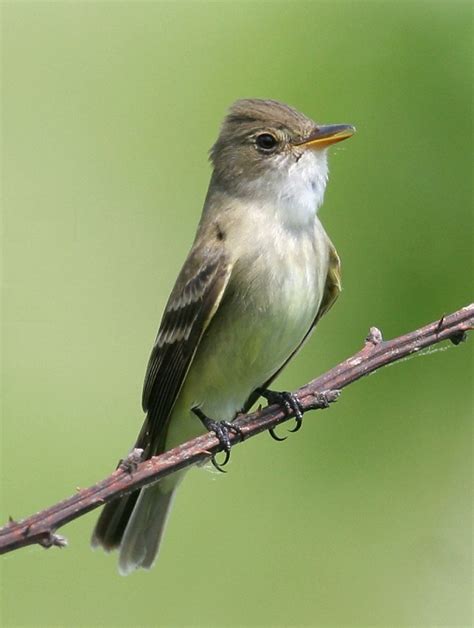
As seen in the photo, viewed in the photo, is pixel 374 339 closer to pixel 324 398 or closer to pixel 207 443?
pixel 324 398

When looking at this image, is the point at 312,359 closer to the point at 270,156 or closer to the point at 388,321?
the point at 388,321

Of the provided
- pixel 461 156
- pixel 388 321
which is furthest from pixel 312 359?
pixel 461 156

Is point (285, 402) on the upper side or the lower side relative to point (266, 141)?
lower

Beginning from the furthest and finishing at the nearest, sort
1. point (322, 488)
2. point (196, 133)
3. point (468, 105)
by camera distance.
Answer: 1. point (196, 133)
2. point (468, 105)
3. point (322, 488)

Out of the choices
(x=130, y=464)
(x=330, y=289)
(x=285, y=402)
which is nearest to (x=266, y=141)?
(x=330, y=289)

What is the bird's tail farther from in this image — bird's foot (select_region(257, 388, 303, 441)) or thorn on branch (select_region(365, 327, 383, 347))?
thorn on branch (select_region(365, 327, 383, 347))

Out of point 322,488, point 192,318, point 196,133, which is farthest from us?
point 196,133

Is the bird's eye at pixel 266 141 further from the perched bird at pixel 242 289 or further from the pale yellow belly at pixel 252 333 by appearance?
the pale yellow belly at pixel 252 333

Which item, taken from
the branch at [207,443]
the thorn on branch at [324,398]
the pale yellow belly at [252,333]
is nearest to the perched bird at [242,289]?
the pale yellow belly at [252,333]
